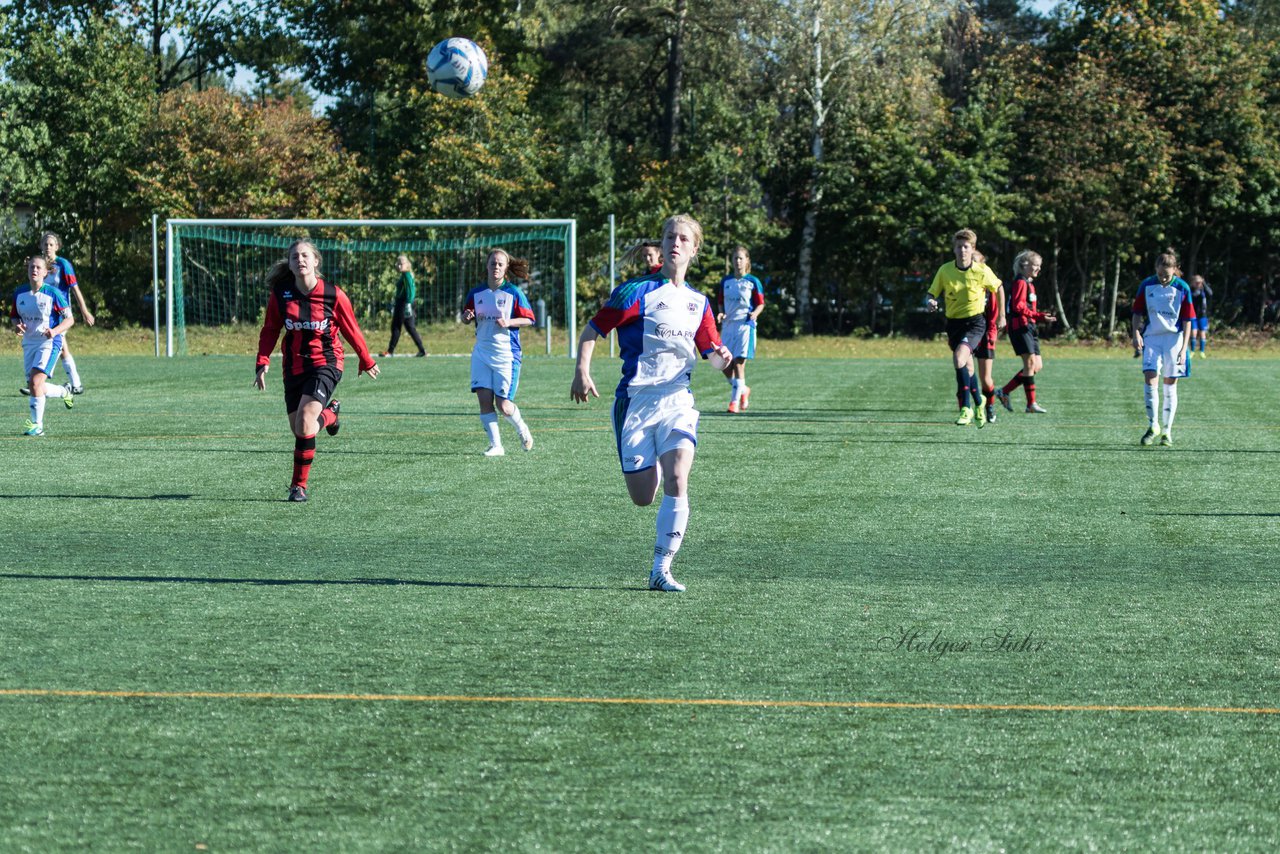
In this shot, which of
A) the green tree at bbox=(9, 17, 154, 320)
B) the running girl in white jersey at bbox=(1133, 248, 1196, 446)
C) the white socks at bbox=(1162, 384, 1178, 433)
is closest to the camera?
the running girl in white jersey at bbox=(1133, 248, 1196, 446)

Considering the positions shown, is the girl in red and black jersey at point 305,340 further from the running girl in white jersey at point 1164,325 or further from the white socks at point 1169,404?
the white socks at point 1169,404

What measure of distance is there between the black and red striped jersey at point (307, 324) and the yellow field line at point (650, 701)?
5350 millimetres

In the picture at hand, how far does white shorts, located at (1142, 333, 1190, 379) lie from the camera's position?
14.1 meters

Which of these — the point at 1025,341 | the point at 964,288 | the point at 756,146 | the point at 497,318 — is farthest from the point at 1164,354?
the point at 756,146

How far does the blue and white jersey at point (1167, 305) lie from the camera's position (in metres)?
14.0

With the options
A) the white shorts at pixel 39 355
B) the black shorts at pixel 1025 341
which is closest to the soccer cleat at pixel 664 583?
the white shorts at pixel 39 355

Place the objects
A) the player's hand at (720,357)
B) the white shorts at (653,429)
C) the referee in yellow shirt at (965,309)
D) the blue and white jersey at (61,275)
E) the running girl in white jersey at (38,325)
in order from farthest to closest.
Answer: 1. the referee in yellow shirt at (965,309)
2. the blue and white jersey at (61,275)
3. the running girl in white jersey at (38,325)
4. the player's hand at (720,357)
5. the white shorts at (653,429)

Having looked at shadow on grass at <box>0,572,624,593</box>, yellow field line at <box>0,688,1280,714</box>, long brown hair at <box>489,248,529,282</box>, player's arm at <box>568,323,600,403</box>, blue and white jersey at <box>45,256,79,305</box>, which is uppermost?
long brown hair at <box>489,248,529,282</box>

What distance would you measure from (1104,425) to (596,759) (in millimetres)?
12929

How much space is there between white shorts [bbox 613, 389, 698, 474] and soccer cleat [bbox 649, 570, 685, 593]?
1.61 ft

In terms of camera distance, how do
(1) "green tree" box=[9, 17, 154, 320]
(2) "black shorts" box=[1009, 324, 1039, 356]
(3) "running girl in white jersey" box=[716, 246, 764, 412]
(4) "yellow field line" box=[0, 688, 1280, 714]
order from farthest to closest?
(1) "green tree" box=[9, 17, 154, 320]
(3) "running girl in white jersey" box=[716, 246, 764, 412]
(2) "black shorts" box=[1009, 324, 1039, 356]
(4) "yellow field line" box=[0, 688, 1280, 714]

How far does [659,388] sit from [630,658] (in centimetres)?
175

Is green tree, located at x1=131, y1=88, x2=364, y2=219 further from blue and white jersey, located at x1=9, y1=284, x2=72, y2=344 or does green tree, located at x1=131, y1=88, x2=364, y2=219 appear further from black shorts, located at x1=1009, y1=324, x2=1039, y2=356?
black shorts, located at x1=1009, y1=324, x2=1039, y2=356

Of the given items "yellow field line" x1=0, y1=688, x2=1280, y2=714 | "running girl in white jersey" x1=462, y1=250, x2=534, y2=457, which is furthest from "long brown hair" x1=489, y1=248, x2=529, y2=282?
Answer: "yellow field line" x1=0, y1=688, x2=1280, y2=714
